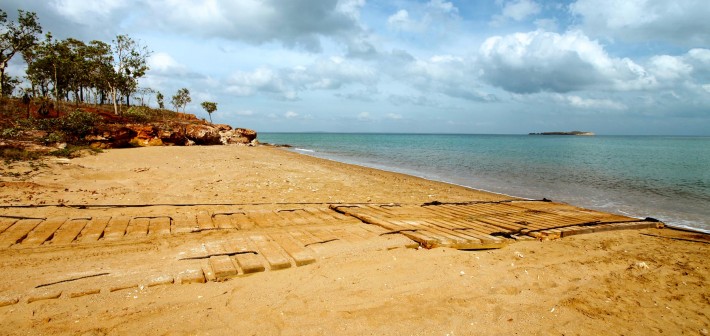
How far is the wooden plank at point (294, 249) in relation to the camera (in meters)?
4.45

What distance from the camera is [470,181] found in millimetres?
17547

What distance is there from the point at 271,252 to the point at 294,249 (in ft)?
1.08

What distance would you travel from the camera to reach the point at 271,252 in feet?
15.2

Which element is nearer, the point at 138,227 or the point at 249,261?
the point at 249,261

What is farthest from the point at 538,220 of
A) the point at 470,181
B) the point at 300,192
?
the point at 470,181

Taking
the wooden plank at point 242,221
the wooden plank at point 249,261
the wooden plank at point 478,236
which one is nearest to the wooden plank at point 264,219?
the wooden plank at point 242,221

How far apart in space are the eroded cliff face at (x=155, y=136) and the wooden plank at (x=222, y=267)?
746 inches

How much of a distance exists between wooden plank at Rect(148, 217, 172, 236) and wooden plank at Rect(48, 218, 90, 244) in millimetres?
916

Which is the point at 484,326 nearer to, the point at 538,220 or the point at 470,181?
the point at 538,220

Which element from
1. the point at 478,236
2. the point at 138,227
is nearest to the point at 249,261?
the point at 138,227

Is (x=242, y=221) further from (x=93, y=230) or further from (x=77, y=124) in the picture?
(x=77, y=124)

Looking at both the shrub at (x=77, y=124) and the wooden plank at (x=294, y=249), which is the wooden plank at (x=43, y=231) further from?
the shrub at (x=77, y=124)

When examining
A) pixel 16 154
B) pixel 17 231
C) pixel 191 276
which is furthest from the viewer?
pixel 16 154

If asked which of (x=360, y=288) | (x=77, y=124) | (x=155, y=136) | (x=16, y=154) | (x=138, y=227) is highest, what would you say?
(x=77, y=124)
